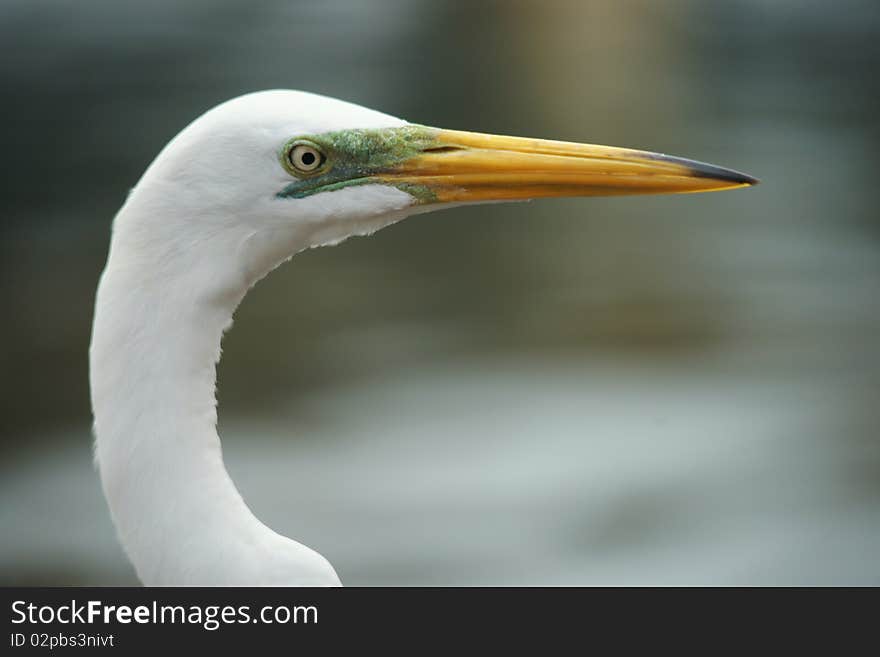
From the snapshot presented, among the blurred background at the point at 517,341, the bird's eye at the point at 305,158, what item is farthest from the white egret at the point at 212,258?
the blurred background at the point at 517,341

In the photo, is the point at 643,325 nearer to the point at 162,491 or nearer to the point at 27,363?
the point at 27,363

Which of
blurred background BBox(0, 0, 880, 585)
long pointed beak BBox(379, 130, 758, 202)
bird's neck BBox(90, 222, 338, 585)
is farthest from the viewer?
blurred background BBox(0, 0, 880, 585)

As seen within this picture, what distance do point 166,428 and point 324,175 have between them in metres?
0.34

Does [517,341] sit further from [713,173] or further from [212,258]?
[212,258]

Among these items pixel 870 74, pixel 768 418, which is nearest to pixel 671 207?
pixel 768 418

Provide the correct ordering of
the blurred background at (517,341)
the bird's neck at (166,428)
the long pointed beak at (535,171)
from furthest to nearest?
the blurred background at (517,341), the long pointed beak at (535,171), the bird's neck at (166,428)

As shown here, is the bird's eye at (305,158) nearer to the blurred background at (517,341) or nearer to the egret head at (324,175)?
the egret head at (324,175)

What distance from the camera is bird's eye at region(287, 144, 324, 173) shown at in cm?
133

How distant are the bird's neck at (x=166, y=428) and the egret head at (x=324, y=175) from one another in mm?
55

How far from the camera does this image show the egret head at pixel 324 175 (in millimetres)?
1296

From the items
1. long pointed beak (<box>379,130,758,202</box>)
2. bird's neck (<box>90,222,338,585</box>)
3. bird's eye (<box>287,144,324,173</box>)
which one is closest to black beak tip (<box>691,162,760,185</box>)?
long pointed beak (<box>379,130,758,202</box>)

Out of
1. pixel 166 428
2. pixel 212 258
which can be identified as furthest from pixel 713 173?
pixel 166 428

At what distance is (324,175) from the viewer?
1357mm

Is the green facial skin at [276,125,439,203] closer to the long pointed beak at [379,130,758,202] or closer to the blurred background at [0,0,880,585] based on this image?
the long pointed beak at [379,130,758,202]
